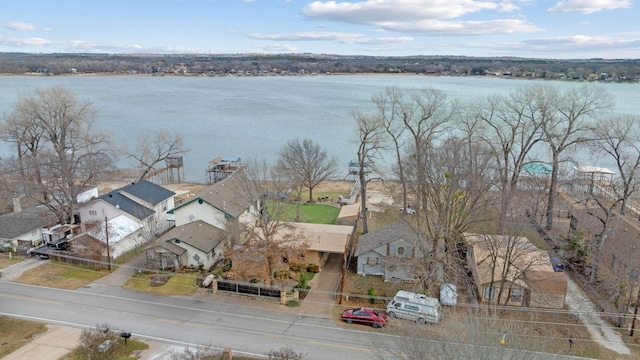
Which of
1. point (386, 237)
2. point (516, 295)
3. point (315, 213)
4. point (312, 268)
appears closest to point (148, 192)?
point (315, 213)

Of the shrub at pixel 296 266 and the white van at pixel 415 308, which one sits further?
the shrub at pixel 296 266

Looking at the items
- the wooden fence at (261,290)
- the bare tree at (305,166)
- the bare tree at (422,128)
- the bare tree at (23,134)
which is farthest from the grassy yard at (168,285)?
the bare tree at (23,134)

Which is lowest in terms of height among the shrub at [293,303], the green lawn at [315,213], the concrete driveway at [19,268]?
the shrub at [293,303]

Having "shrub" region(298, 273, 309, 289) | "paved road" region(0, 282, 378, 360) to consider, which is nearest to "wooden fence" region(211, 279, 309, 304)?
"shrub" region(298, 273, 309, 289)

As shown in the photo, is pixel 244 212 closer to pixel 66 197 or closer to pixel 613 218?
pixel 66 197

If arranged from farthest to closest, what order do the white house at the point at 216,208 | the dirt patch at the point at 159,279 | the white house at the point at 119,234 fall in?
the white house at the point at 216,208 → the white house at the point at 119,234 → the dirt patch at the point at 159,279

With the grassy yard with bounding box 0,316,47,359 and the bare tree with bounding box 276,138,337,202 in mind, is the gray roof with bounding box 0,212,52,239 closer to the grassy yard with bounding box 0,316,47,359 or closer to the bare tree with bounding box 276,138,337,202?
the grassy yard with bounding box 0,316,47,359

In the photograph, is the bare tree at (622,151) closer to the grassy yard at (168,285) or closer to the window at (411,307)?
the window at (411,307)

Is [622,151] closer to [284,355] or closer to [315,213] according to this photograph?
[315,213]
